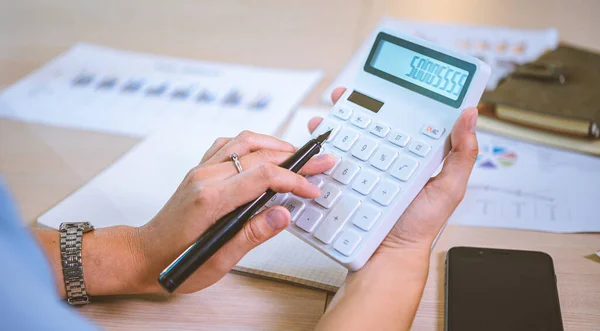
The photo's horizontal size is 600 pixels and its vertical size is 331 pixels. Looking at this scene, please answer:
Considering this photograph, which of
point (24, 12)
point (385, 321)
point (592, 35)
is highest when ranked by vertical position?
point (24, 12)

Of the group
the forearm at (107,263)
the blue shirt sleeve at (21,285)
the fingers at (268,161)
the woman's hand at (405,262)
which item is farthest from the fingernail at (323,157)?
the blue shirt sleeve at (21,285)

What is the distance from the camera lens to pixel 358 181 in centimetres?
64

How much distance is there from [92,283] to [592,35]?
104 cm

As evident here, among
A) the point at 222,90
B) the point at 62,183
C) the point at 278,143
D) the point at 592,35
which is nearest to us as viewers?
the point at 278,143

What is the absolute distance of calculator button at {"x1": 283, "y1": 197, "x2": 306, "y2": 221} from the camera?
629mm

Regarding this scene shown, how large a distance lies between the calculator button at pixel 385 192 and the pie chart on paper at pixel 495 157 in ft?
0.89

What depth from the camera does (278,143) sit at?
0.67 meters

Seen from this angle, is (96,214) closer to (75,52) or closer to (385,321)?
(385,321)

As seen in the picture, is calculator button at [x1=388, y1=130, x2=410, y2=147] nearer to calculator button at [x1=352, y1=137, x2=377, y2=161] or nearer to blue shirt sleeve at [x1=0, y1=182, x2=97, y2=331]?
calculator button at [x1=352, y1=137, x2=377, y2=161]

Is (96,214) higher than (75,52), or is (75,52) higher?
(75,52)

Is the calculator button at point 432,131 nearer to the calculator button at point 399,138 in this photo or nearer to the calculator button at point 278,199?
the calculator button at point 399,138

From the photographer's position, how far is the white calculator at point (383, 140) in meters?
0.61

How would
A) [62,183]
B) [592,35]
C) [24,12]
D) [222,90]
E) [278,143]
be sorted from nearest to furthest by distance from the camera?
1. [278,143]
2. [62,183]
3. [222,90]
4. [592,35]
5. [24,12]

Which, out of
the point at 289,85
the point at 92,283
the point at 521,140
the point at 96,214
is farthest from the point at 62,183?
the point at 521,140
